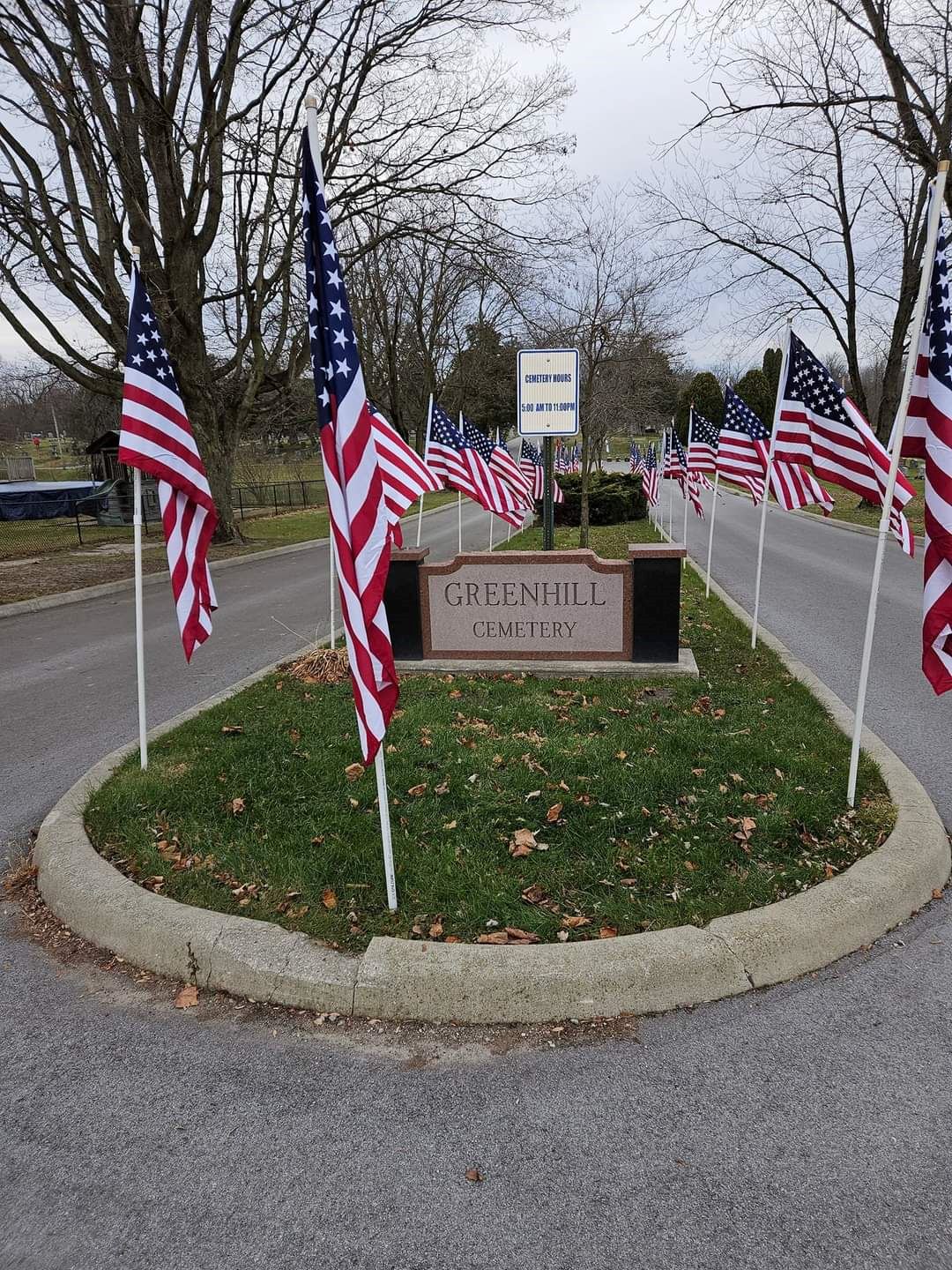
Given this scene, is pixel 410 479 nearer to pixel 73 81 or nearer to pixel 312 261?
pixel 312 261

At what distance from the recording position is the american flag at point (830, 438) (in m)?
4.92

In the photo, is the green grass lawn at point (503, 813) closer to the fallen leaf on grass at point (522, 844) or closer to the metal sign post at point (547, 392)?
the fallen leaf on grass at point (522, 844)

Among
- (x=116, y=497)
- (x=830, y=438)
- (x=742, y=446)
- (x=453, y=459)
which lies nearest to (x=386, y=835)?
(x=830, y=438)

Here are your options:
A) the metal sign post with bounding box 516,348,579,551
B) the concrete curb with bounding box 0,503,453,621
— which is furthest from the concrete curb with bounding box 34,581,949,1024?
the concrete curb with bounding box 0,503,453,621

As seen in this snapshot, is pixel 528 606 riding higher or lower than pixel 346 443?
lower

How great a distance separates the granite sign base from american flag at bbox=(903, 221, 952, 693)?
10.3 ft

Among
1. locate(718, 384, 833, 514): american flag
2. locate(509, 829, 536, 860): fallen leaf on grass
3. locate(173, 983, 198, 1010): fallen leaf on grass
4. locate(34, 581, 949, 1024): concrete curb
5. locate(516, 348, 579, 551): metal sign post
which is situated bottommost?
locate(173, 983, 198, 1010): fallen leaf on grass

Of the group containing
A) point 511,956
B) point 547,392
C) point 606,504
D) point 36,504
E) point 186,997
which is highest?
point 547,392

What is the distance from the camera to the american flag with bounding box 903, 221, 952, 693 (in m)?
3.85

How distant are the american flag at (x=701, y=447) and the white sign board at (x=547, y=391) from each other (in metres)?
2.28

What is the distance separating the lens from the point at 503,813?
450 centimetres

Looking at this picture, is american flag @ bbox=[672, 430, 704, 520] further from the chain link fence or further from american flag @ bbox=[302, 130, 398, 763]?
the chain link fence

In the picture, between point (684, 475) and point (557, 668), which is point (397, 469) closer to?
point (557, 668)

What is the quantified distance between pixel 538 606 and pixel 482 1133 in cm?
547
